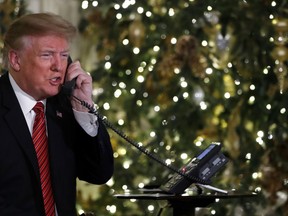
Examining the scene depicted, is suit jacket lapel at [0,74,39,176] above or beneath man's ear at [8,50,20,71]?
beneath

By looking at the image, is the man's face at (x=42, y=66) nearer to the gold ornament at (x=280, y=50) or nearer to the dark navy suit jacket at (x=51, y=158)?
the dark navy suit jacket at (x=51, y=158)

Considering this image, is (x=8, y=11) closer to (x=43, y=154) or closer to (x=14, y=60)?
(x=14, y=60)

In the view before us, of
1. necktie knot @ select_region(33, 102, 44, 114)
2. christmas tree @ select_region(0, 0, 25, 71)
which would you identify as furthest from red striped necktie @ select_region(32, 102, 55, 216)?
christmas tree @ select_region(0, 0, 25, 71)

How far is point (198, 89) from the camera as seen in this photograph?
15.1 feet

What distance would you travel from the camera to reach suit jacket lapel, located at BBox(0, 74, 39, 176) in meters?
2.53

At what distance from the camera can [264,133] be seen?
4465 mm

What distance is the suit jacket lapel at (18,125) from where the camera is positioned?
8.29ft

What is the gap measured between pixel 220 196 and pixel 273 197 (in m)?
1.86

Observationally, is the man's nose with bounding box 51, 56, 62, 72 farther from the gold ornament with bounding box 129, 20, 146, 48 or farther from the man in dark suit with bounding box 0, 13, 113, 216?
the gold ornament with bounding box 129, 20, 146, 48

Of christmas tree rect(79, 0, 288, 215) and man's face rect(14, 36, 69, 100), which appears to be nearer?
man's face rect(14, 36, 69, 100)

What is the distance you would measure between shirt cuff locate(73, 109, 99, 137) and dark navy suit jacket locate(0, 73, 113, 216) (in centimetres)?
2

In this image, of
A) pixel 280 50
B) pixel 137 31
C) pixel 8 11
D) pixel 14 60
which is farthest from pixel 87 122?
pixel 8 11

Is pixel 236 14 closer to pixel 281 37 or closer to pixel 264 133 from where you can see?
pixel 281 37

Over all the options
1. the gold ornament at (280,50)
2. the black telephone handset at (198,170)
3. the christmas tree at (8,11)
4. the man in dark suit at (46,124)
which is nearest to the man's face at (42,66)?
the man in dark suit at (46,124)
